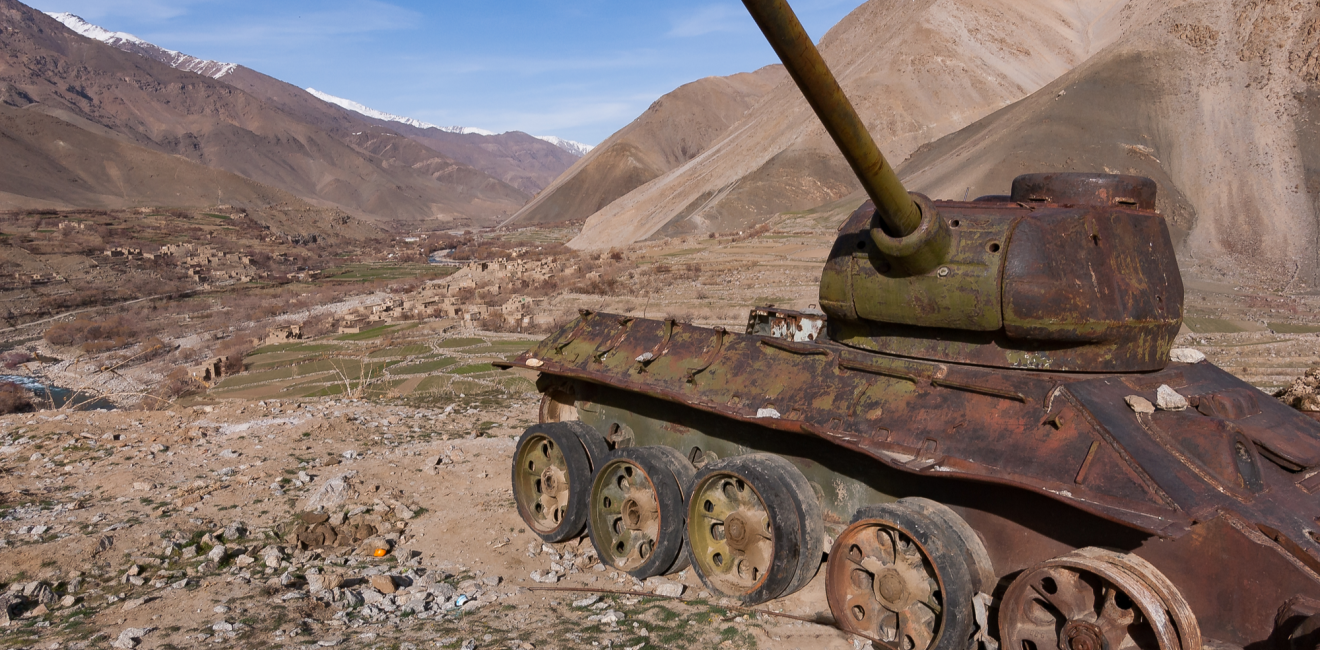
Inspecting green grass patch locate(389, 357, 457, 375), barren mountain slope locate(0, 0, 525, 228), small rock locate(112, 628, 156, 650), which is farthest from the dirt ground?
barren mountain slope locate(0, 0, 525, 228)

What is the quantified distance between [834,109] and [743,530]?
326 cm

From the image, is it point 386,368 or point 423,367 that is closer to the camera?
point 423,367

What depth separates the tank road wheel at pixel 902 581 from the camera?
5.16 metres

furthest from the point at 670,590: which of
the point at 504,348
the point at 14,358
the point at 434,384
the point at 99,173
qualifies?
the point at 99,173

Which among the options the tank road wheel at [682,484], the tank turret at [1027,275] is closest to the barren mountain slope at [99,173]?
the tank road wheel at [682,484]

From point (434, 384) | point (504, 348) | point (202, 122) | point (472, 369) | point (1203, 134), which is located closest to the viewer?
point (434, 384)

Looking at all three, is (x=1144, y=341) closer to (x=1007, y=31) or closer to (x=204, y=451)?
(x=204, y=451)

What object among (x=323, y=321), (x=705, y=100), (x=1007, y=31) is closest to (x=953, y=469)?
(x=323, y=321)

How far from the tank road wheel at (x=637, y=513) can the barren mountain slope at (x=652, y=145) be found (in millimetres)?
100546

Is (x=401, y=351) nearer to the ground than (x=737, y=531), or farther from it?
nearer to the ground

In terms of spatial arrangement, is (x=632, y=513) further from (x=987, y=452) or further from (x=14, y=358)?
(x=14, y=358)

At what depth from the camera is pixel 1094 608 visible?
4.70 metres

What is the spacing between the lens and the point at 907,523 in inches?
211

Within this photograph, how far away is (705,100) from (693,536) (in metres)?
133
